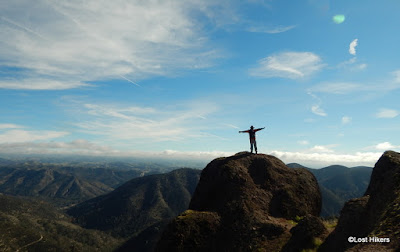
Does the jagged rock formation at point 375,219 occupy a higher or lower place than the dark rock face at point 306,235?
higher

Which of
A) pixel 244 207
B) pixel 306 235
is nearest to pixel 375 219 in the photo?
pixel 306 235

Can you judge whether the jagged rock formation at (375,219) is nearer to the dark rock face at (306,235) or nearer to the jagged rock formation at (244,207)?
the dark rock face at (306,235)

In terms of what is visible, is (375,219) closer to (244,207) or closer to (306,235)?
(306,235)

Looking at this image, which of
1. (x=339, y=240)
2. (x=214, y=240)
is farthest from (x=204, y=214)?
(x=339, y=240)

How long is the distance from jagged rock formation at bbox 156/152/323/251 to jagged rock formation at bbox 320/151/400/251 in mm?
3009

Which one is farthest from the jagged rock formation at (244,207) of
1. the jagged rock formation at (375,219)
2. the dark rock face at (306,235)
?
the jagged rock formation at (375,219)

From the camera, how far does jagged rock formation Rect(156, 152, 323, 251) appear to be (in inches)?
846

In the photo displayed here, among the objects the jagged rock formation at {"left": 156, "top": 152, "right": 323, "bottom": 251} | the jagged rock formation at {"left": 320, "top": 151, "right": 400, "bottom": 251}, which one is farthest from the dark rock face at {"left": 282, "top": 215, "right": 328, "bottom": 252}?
the jagged rock formation at {"left": 320, "top": 151, "right": 400, "bottom": 251}

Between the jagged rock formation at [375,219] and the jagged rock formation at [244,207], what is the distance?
301cm

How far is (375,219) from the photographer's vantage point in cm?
1378

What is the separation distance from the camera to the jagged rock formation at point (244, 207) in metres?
21.5

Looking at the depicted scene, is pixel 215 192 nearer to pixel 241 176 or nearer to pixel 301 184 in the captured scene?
pixel 241 176

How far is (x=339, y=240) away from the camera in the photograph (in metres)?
15.2

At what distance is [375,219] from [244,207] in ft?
40.3
